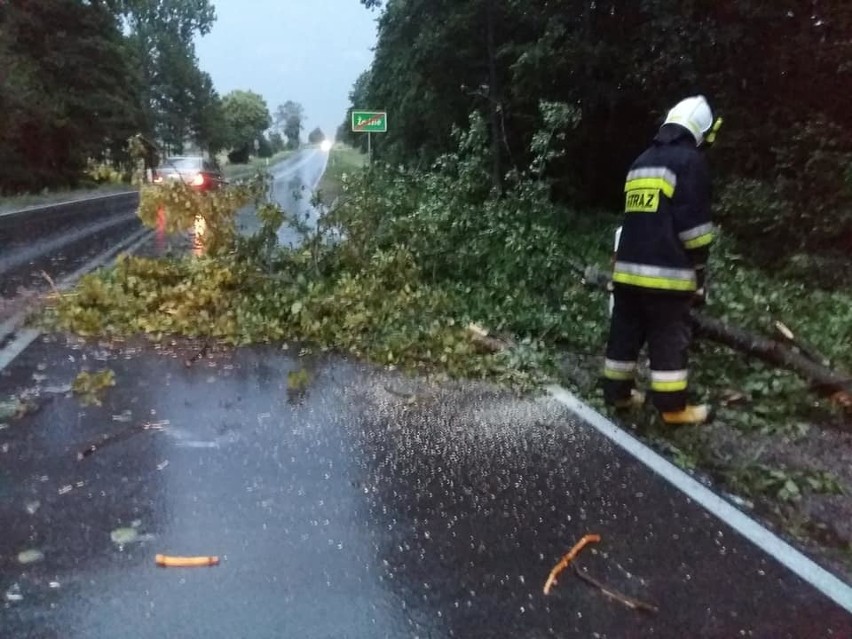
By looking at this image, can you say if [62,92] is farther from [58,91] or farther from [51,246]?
[51,246]

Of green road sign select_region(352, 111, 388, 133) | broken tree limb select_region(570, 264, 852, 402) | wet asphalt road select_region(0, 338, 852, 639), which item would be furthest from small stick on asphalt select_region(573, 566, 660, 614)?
green road sign select_region(352, 111, 388, 133)

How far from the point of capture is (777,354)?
602 centimetres

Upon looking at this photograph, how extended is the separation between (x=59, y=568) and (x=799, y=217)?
9.55m

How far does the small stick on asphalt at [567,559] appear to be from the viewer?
11.1ft

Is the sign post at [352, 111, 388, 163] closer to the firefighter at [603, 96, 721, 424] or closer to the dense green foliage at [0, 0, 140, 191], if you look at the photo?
the firefighter at [603, 96, 721, 424]

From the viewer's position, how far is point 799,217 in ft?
34.2

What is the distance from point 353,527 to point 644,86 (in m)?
11.8

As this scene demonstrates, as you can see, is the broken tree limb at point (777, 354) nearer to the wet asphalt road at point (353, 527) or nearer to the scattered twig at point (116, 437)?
the wet asphalt road at point (353, 527)

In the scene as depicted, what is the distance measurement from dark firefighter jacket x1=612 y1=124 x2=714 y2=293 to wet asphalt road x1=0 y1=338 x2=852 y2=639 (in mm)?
1081

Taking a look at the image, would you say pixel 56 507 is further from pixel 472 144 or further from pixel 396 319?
pixel 472 144

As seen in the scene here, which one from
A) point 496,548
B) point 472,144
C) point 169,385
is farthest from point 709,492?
point 472,144

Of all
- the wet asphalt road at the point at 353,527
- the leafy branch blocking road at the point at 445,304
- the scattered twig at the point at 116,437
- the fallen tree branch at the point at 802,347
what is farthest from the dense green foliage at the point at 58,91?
the fallen tree branch at the point at 802,347

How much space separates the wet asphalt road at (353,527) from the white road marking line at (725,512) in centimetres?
7

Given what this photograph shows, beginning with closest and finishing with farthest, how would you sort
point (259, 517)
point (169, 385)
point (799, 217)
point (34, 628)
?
1. point (34, 628)
2. point (259, 517)
3. point (169, 385)
4. point (799, 217)
